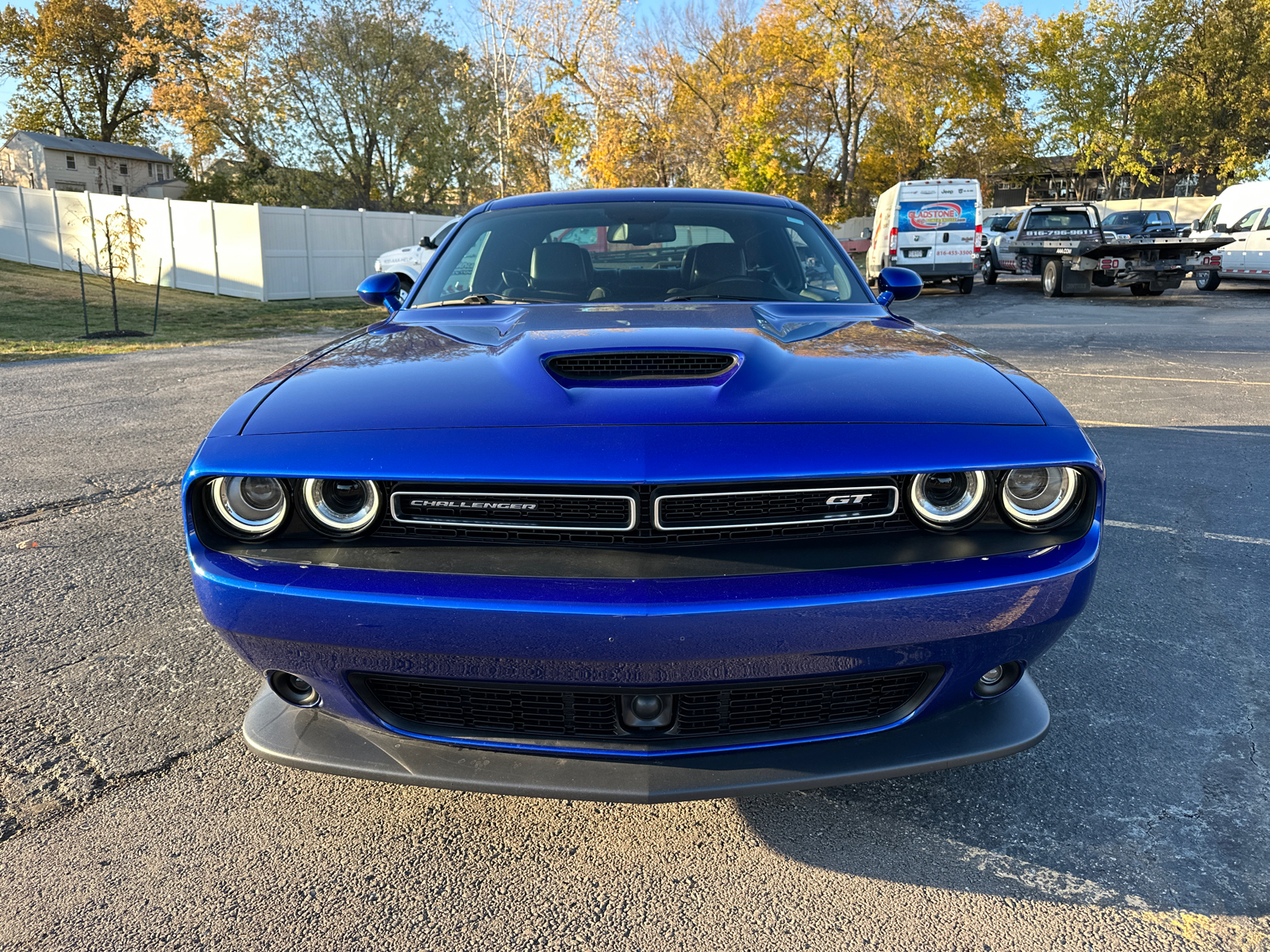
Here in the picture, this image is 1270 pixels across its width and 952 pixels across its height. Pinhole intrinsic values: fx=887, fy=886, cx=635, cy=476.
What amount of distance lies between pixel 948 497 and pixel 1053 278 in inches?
733

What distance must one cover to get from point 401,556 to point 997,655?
1.22m

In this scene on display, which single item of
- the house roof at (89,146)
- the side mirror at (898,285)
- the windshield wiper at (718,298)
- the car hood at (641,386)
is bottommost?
the car hood at (641,386)

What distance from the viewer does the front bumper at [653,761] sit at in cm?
171

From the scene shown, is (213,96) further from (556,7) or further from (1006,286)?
(1006,286)

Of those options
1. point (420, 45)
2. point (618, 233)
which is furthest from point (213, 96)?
point (618, 233)

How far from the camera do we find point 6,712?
8.18 ft

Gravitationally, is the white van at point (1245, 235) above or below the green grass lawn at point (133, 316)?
above

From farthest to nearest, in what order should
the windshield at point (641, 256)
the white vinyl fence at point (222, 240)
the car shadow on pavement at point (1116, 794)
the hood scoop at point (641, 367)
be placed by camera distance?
the white vinyl fence at point (222, 240) → the windshield at point (641, 256) → the hood scoop at point (641, 367) → the car shadow on pavement at point (1116, 794)

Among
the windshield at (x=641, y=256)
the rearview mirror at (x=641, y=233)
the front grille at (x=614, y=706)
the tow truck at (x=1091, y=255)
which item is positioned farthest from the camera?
the tow truck at (x=1091, y=255)

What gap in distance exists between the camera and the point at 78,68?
49.1 m

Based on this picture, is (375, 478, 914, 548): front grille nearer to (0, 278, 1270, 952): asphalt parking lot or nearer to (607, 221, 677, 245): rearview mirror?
(0, 278, 1270, 952): asphalt parking lot

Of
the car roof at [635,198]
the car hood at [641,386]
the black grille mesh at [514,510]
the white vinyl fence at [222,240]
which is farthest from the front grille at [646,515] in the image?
the white vinyl fence at [222,240]

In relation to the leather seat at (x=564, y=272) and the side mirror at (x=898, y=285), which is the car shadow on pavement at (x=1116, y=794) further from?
the leather seat at (x=564, y=272)

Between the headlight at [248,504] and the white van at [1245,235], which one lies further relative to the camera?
the white van at [1245,235]
